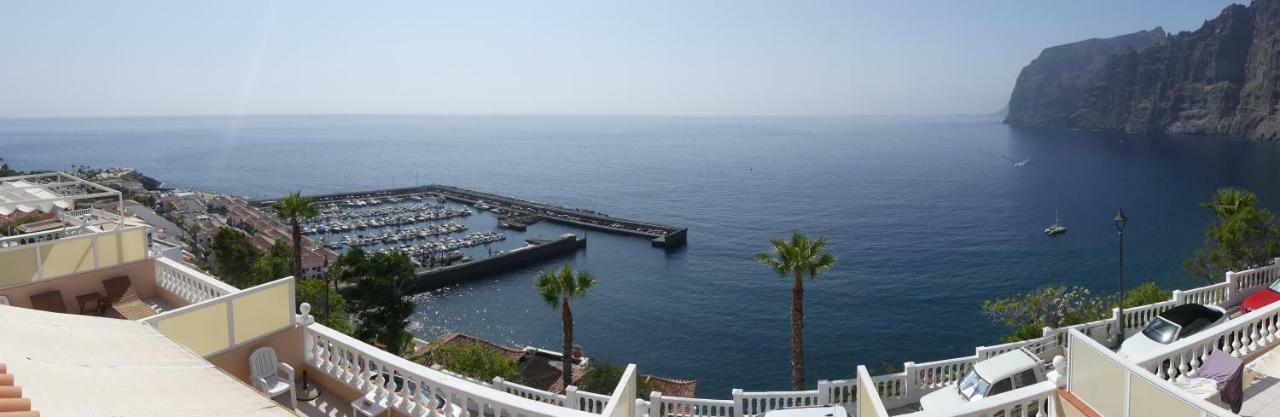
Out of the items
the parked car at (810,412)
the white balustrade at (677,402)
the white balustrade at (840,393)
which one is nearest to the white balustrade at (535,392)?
the white balustrade at (677,402)

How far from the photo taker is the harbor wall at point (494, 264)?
161 feet

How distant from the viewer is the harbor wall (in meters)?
49.0

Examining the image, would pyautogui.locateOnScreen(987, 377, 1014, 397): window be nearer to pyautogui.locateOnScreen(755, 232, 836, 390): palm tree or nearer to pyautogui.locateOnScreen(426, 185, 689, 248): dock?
pyautogui.locateOnScreen(755, 232, 836, 390): palm tree

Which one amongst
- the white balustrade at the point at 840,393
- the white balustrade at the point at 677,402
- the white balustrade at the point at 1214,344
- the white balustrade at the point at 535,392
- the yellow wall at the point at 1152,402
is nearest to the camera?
the yellow wall at the point at 1152,402

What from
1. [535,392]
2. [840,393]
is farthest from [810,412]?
[535,392]

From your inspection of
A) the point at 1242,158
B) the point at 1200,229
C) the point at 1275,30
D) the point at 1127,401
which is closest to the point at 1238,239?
the point at 1127,401

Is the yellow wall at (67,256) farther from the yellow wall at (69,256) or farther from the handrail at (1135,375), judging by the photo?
the handrail at (1135,375)

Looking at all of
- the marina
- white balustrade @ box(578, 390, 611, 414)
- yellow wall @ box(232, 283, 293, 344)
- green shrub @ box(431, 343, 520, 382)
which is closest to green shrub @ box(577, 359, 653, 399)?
green shrub @ box(431, 343, 520, 382)

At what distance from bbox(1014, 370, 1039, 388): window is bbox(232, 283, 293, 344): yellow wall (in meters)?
8.77

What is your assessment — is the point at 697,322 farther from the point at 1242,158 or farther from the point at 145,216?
the point at 1242,158

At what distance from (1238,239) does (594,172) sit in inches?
4135

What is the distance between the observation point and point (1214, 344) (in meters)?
6.24

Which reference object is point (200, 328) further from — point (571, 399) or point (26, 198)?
point (26, 198)

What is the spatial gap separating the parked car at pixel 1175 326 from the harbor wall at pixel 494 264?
43135 mm
